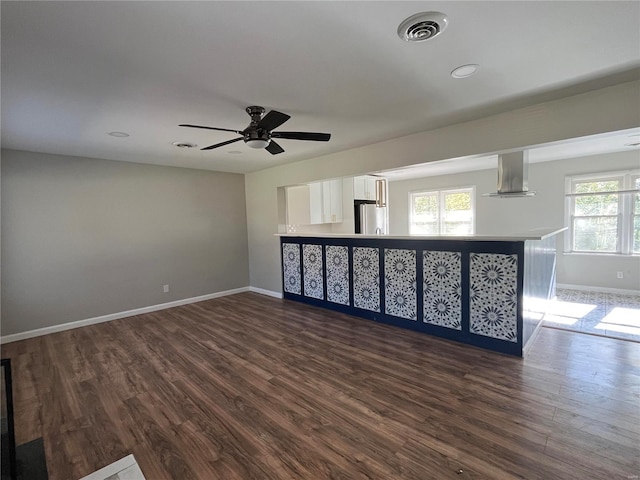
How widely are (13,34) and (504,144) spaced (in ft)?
12.1

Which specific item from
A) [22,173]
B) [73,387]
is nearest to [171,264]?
[22,173]

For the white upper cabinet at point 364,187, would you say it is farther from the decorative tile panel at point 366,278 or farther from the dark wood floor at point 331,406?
the dark wood floor at point 331,406

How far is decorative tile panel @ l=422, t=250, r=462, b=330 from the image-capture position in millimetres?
3301

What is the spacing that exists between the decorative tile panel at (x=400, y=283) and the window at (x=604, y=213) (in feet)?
13.9

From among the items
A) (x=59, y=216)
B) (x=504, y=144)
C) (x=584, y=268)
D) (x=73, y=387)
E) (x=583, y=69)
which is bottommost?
(x=73, y=387)

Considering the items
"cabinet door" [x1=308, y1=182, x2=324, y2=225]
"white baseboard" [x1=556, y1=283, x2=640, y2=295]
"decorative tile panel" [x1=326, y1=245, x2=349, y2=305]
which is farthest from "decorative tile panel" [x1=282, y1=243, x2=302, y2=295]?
"white baseboard" [x1=556, y1=283, x2=640, y2=295]

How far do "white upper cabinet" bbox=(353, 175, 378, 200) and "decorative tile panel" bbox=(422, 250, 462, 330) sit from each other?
3316mm

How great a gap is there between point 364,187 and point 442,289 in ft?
12.7

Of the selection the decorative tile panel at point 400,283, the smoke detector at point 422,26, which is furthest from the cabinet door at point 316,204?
the smoke detector at point 422,26

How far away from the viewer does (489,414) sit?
2057 mm

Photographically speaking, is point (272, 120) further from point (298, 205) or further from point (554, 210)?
point (554, 210)

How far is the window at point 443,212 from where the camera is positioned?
6824 millimetres

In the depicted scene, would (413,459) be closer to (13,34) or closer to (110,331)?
(13,34)

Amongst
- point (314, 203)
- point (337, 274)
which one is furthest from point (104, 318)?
point (314, 203)
